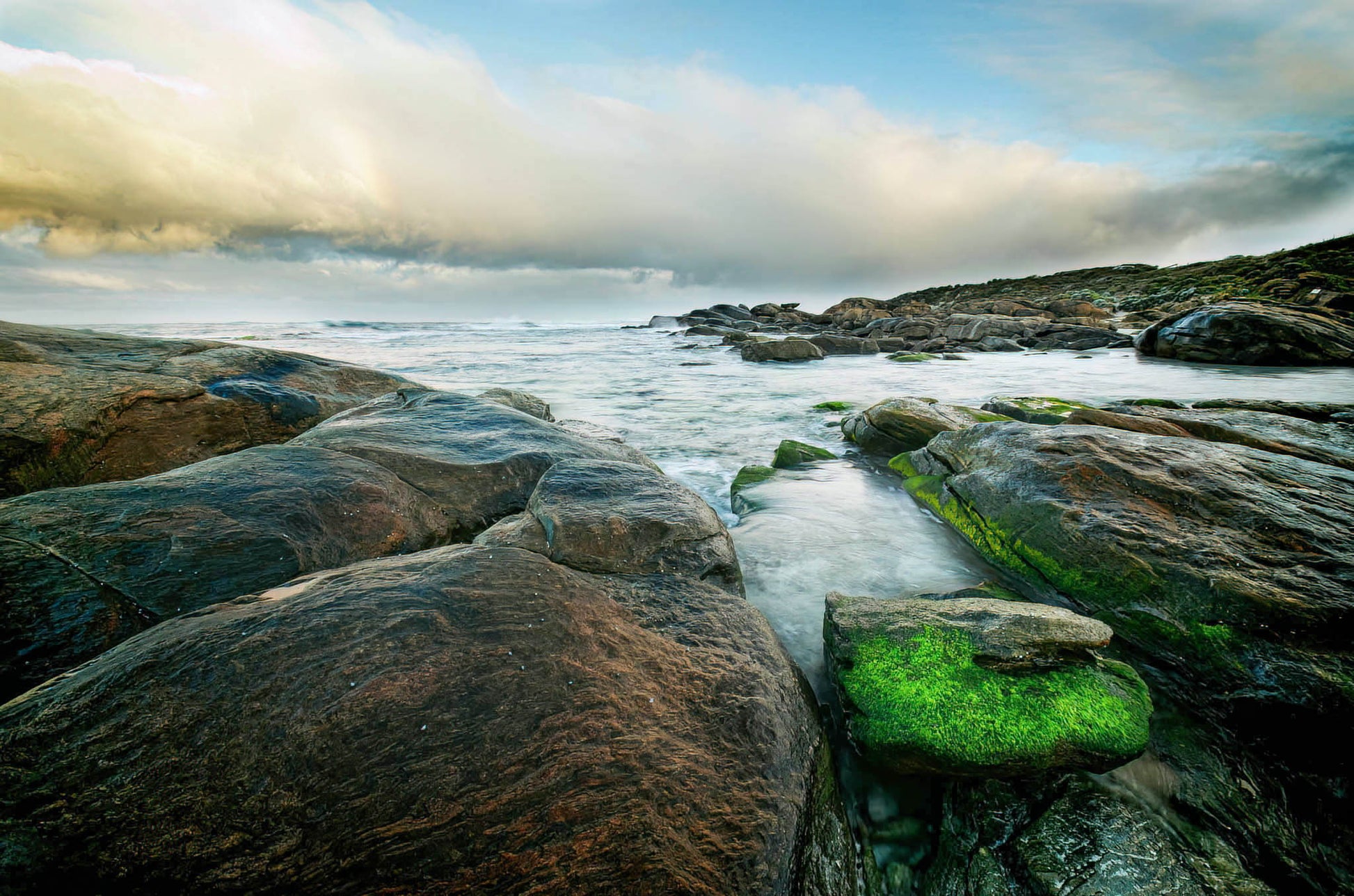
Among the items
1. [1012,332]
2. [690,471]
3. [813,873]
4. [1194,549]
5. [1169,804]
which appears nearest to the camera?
[813,873]

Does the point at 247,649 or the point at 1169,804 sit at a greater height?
the point at 247,649

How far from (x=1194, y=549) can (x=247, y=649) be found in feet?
13.4

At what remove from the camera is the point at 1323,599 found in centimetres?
234

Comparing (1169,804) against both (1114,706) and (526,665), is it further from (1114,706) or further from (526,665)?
(526,665)

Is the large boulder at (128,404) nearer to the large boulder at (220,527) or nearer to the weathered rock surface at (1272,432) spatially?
the large boulder at (220,527)

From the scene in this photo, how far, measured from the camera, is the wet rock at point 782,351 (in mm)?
18812

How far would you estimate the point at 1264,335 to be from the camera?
507 inches

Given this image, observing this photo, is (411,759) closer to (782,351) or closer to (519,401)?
(519,401)

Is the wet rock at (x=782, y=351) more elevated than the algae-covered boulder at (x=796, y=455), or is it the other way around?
the wet rock at (x=782, y=351)

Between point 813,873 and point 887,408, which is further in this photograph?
point 887,408

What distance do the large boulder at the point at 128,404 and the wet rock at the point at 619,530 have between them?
9.50 feet

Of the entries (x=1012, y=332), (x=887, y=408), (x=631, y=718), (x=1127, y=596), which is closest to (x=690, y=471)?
(x=887, y=408)

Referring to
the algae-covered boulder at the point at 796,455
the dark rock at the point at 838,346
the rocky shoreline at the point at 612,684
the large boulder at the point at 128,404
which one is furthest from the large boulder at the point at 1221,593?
the dark rock at the point at 838,346

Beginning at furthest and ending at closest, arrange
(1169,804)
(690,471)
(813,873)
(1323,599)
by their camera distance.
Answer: (690,471), (1323,599), (1169,804), (813,873)
